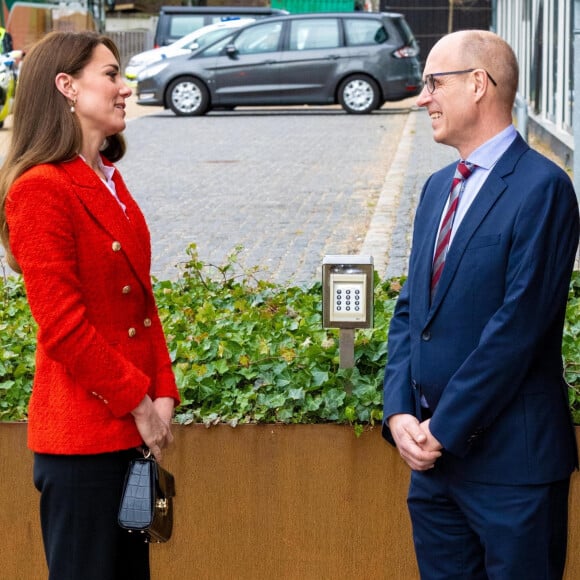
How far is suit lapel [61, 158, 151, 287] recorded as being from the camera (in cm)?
297

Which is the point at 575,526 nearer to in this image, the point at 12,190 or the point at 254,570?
the point at 254,570

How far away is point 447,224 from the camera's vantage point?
3.05m

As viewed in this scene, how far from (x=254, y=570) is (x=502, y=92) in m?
1.93

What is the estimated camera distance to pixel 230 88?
2469 centimetres

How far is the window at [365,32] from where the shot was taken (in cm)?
2441

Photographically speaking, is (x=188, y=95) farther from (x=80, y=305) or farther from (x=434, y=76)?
(x=80, y=305)

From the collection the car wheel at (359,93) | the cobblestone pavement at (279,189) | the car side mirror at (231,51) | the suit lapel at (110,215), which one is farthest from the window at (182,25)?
the suit lapel at (110,215)

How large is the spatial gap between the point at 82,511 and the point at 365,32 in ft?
73.2

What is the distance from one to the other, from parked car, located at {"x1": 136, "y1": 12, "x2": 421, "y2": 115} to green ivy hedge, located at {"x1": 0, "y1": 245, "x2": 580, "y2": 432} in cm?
1953

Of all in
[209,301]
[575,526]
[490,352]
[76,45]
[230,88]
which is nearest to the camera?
[490,352]

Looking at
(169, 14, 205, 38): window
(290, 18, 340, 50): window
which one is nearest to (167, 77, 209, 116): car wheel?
(290, 18, 340, 50): window

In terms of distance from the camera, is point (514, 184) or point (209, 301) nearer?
point (514, 184)

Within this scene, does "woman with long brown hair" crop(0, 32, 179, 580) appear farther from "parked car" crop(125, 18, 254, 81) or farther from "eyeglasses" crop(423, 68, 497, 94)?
"parked car" crop(125, 18, 254, 81)

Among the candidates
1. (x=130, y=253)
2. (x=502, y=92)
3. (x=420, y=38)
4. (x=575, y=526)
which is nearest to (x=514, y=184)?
(x=502, y=92)
